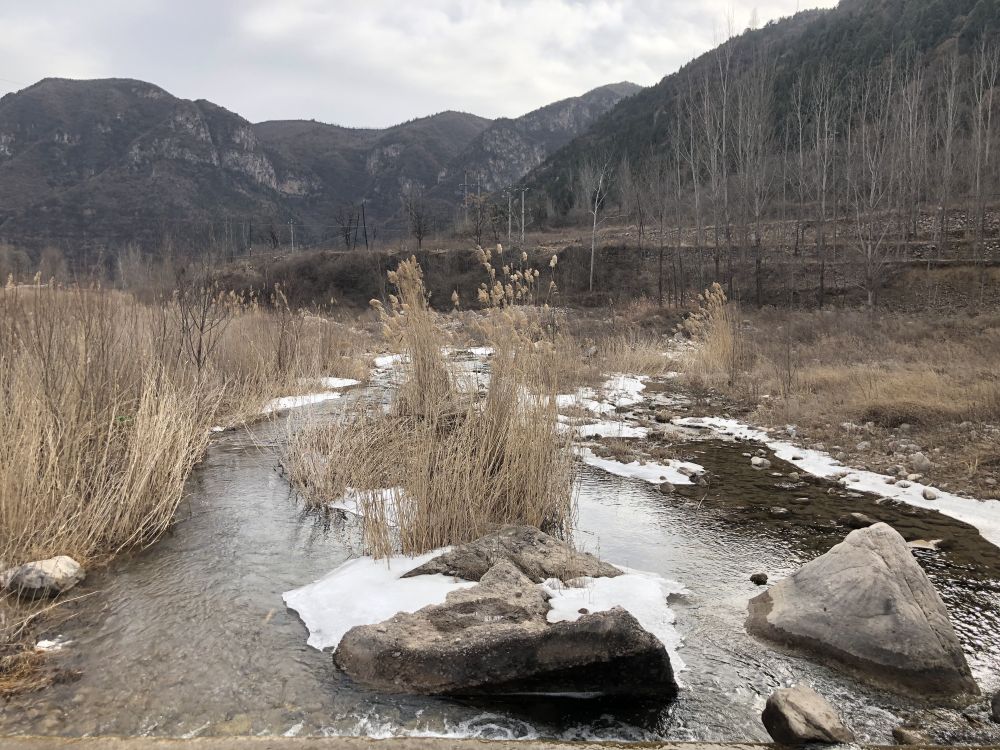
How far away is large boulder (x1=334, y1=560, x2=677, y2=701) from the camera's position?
2.58 m

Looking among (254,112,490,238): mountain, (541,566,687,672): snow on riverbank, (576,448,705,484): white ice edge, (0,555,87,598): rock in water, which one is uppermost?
(254,112,490,238): mountain

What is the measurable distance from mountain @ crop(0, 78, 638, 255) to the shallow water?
61.4 m

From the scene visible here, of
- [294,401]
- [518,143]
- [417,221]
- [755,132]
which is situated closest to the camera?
[294,401]

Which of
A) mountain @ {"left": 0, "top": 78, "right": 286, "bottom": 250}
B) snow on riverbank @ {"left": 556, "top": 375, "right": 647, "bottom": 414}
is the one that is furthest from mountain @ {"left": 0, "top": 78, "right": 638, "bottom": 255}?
snow on riverbank @ {"left": 556, "top": 375, "right": 647, "bottom": 414}

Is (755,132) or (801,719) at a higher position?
(755,132)

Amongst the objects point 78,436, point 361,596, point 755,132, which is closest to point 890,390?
point 361,596

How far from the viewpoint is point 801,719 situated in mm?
2256

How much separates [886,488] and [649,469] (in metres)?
1.97

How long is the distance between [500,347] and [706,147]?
26.5 meters

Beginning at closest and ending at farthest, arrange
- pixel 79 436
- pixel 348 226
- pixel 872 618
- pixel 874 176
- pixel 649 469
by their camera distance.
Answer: pixel 872 618 < pixel 79 436 < pixel 649 469 < pixel 874 176 < pixel 348 226

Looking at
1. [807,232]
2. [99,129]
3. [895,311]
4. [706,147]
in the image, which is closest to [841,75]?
[807,232]

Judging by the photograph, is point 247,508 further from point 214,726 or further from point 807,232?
point 807,232

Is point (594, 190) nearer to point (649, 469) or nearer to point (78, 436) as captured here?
point (649, 469)

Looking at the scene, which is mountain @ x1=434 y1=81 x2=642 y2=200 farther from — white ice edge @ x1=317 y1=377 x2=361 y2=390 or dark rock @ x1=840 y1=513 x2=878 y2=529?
dark rock @ x1=840 y1=513 x2=878 y2=529
